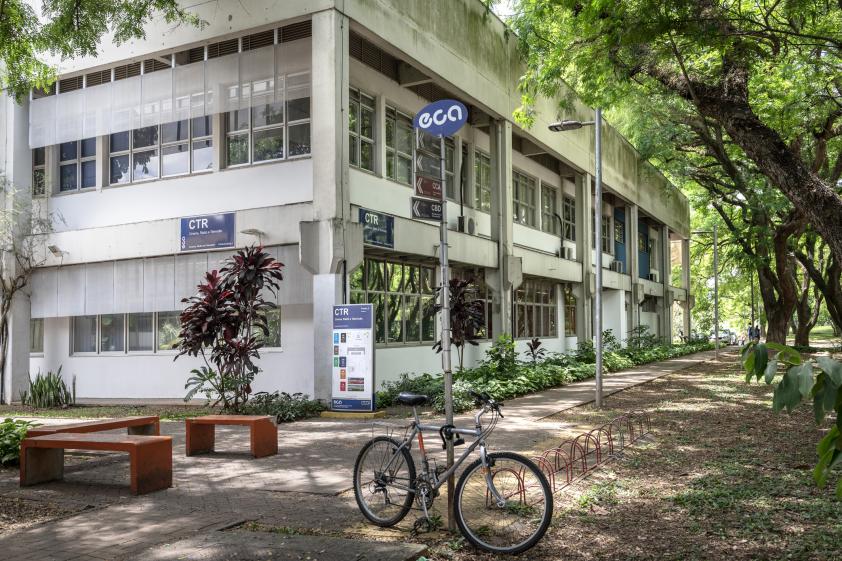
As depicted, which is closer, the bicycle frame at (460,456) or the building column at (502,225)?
the bicycle frame at (460,456)

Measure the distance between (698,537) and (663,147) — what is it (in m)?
23.3

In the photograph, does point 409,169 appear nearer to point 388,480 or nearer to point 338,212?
point 338,212

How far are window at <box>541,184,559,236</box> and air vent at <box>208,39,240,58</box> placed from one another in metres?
15.1

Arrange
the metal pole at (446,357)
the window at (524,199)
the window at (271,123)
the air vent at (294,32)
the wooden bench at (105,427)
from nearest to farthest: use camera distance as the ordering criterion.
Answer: the metal pole at (446,357) < the wooden bench at (105,427) < the window at (271,123) < the air vent at (294,32) < the window at (524,199)

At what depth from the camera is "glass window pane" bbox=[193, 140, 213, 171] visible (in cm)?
1795

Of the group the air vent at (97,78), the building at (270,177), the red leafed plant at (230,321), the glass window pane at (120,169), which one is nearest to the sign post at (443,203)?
the red leafed plant at (230,321)

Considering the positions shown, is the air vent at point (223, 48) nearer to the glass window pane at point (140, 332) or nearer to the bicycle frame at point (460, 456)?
the glass window pane at point (140, 332)

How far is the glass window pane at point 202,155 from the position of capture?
58.9ft

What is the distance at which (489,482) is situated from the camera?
5660 mm

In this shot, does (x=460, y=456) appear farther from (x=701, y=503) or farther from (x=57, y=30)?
(x=57, y=30)

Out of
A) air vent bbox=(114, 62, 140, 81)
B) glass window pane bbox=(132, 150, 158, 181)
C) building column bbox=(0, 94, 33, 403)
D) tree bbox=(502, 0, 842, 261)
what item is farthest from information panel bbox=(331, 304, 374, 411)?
building column bbox=(0, 94, 33, 403)

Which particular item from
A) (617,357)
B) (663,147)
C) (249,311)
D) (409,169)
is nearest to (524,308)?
(617,357)

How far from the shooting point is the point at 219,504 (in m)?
7.32

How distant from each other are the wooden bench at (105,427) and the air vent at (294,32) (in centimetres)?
945
